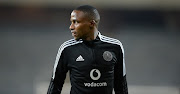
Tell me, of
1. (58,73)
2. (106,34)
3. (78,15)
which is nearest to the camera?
(78,15)

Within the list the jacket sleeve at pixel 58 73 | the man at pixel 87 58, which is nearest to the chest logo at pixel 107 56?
the man at pixel 87 58

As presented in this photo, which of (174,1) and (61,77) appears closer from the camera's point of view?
(61,77)

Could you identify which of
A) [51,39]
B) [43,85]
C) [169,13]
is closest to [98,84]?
[43,85]

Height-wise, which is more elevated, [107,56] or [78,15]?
[78,15]

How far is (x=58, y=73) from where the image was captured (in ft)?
6.65

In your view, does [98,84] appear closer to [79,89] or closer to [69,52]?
[79,89]

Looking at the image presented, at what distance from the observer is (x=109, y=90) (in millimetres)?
1979

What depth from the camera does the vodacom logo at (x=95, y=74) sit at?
1.93 metres

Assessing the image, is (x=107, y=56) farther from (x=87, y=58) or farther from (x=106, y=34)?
(x=106, y=34)

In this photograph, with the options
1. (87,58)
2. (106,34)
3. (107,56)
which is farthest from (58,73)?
(106,34)

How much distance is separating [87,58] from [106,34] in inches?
146

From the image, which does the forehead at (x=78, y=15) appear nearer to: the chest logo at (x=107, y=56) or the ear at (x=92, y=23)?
the ear at (x=92, y=23)

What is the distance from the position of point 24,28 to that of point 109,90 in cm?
410

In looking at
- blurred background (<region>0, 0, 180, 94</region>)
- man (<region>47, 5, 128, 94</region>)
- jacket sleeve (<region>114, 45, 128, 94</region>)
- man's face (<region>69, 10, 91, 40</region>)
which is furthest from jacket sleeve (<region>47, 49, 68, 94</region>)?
blurred background (<region>0, 0, 180, 94</region>)
